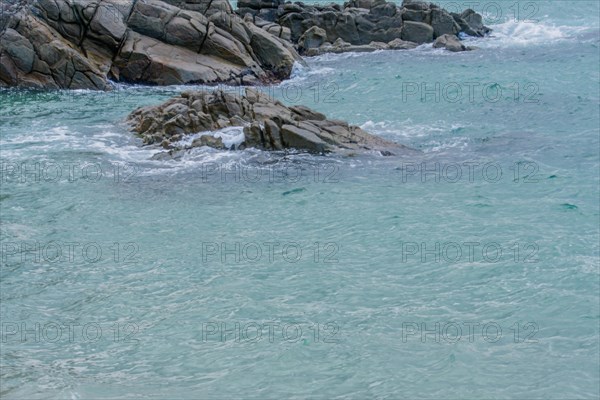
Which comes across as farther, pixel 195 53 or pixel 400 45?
pixel 400 45

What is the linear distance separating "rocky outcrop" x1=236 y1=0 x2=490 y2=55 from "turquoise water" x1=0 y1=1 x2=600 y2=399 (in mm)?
10421

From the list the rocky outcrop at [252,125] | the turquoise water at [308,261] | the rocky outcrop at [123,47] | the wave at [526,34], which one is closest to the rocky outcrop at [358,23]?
the wave at [526,34]

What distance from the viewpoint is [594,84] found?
2919 centimetres

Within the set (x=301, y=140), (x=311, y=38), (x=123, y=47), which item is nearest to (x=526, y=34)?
(x=311, y=38)

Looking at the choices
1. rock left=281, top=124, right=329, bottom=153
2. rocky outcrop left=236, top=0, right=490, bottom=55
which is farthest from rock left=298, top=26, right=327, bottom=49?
rock left=281, top=124, right=329, bottom=153

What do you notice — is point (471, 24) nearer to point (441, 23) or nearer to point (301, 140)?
point (441, 23)

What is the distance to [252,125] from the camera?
2158cm

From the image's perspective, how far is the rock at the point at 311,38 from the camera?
118 feet

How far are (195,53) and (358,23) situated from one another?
942 centimetres

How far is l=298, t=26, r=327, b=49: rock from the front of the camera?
36.0 m

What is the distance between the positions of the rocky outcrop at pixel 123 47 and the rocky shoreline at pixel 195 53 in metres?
0.04

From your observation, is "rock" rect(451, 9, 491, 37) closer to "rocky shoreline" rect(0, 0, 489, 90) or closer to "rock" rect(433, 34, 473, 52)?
"rock" rect(433, 34, 473, 52)

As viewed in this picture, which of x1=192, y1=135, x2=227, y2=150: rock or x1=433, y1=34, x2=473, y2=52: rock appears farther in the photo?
x1=433, y1=34, x2=473, y2=52: rock

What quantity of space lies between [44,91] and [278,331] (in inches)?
711
